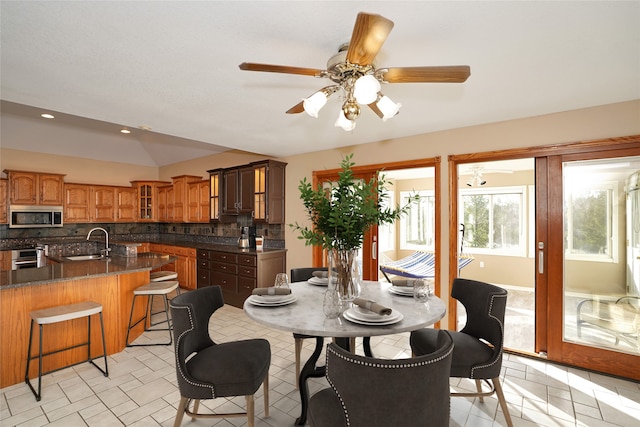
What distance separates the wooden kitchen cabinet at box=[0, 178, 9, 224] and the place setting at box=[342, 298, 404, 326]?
22.2ft

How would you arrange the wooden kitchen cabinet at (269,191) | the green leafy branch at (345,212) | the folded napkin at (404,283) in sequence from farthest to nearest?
the wooden kitchen cabinet at (269,191), the folded napkin at (404,283), the green leafy branch at (345,212)

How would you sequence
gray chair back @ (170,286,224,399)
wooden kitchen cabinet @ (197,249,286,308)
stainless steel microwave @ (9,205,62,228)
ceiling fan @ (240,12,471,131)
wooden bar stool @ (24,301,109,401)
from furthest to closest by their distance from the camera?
stainless steel microwave @ (9,205,62,228) < wooden kitchen cabinet @ (197,249,286,308) < wooden bar stool @ (24,301,109,401) < gray chair back @ (170,286,224,399) < ceiling fan @ (240,12,471,131)

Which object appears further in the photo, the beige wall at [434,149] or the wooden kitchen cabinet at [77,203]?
the wooden kitchen cabinet at [77,203]

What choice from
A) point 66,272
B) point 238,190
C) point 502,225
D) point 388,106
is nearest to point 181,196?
point 238,190

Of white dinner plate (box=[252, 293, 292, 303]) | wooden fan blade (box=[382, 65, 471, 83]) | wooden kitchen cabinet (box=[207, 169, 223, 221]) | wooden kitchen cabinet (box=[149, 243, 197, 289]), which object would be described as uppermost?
wooden fan blade (box=[382, 65, 471, 83])

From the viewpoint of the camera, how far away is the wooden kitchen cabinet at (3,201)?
5415 mm

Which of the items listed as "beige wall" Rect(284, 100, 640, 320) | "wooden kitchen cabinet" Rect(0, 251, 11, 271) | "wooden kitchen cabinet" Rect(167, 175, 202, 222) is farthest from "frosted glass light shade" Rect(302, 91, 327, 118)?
"wooden kitchen cabinet" Rect(0, 251, 11, 271)

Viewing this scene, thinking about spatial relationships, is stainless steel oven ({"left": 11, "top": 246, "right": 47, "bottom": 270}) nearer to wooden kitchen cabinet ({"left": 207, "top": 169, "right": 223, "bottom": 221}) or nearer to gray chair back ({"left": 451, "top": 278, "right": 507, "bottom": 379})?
wooden kitchen cabinet ({"left": 207, "top": 169, "right": 223, "bottom": 221})

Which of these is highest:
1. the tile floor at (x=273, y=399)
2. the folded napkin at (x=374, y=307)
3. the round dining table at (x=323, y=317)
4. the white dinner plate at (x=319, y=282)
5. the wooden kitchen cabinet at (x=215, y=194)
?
the wooden kitchen cabinet at (x=215, y=194)

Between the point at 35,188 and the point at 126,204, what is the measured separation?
1.66 m

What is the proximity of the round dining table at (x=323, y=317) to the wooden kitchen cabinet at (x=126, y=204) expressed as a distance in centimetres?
632

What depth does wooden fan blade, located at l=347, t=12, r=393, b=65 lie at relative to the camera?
1.18 meters

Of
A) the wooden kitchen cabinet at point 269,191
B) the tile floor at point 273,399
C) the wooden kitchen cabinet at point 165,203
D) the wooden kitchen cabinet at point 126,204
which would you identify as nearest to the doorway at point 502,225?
the tile floor at point 273,399

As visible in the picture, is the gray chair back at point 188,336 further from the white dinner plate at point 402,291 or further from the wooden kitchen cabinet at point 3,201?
the wooden kitchen cabinet at point 3,201
